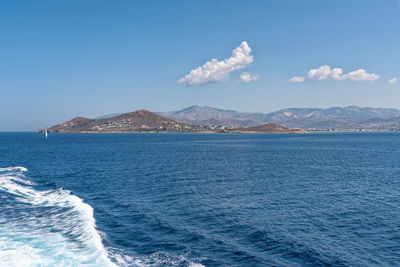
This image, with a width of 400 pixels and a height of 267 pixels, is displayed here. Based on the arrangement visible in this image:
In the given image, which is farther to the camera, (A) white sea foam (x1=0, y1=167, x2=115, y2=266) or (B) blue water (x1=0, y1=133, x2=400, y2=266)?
(B) blue water (x1=0, y1=133, x2=400, y2=266)

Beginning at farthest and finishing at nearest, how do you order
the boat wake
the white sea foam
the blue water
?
the blue water → the white sea foam → the boat wake

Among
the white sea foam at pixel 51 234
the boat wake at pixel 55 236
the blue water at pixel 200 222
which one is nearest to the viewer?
the boat wake at pixel 55 236

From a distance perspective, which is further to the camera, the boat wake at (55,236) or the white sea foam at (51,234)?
the white sea foam at (51,234)

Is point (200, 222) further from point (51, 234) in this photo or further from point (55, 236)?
point (51, 234)

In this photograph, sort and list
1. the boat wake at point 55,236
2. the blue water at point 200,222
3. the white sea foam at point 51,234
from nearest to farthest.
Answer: the boat wake at point 55,236 < the white sea foam at point 51,234 < the blue water at point 200,222

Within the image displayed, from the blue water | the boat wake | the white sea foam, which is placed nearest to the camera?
the boat wake

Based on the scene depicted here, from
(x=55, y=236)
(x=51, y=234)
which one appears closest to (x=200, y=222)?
(x=55, y=236)

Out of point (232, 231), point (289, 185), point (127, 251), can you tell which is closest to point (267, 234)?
point (232, 231)

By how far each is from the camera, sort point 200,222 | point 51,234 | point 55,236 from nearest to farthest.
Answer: point 55,236 < point 51,234 < point 200,222

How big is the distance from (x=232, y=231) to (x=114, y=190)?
26237mm

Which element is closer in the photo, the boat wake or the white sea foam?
the boat wake

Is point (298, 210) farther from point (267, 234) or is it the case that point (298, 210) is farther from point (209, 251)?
point (209, 251)

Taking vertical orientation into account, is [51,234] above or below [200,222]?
above

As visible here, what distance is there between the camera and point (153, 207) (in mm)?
37719
